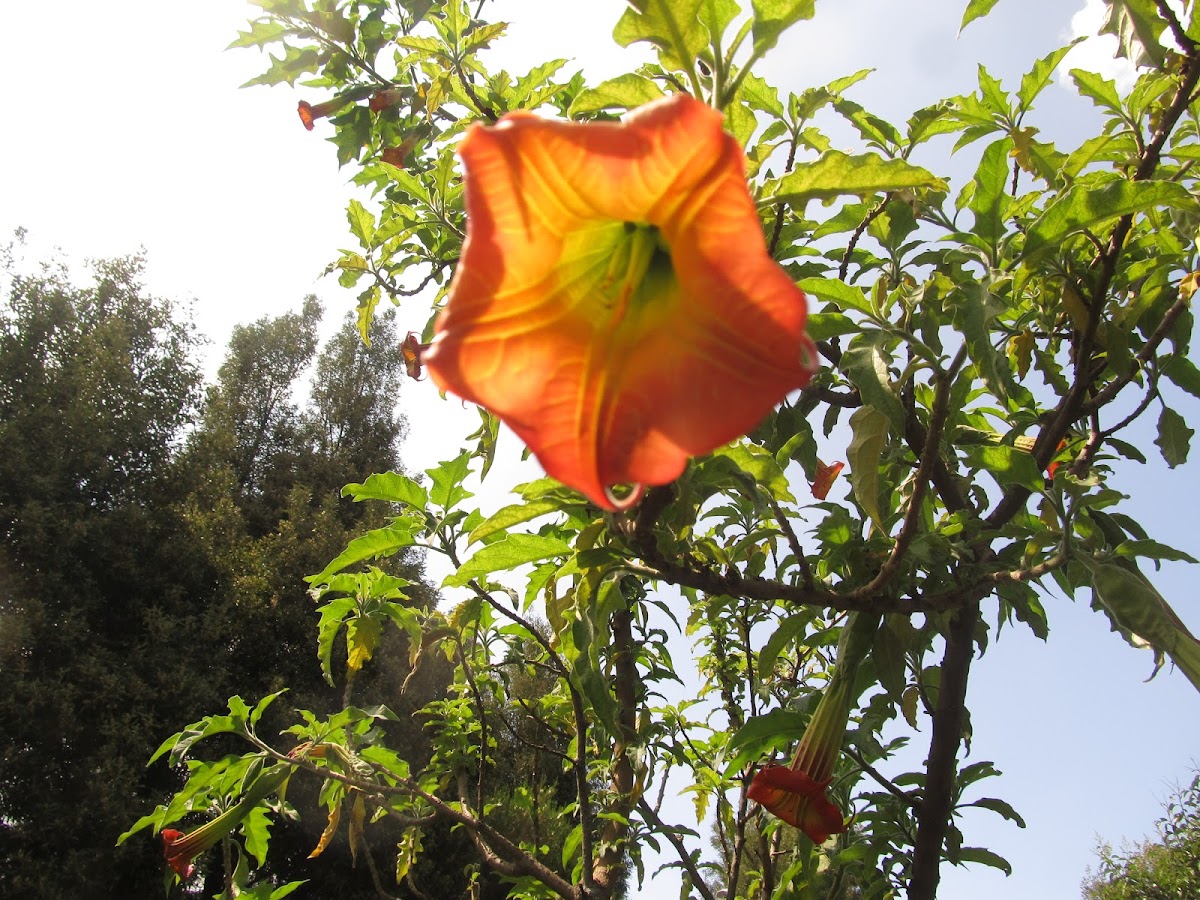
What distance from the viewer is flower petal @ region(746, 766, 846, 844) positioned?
4.91ft

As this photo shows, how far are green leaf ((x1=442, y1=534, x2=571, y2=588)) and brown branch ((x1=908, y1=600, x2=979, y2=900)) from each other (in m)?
1.11

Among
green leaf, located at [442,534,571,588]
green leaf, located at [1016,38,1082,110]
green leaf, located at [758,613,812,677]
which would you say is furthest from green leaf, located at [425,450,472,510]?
green leaf, located at [1016,38,1082,110]

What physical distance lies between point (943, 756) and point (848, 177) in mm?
1576

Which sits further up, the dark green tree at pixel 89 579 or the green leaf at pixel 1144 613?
the dark green tree at pixel 89 579

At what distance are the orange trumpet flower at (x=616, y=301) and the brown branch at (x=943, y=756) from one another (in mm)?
1469

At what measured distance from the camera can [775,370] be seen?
25.2 inches

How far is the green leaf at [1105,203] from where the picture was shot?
1158 mm

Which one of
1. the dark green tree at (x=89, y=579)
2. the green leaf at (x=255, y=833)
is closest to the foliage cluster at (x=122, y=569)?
the dark green tree at (x=89, y=579)

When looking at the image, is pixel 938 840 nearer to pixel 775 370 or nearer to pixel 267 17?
pixel 775 370

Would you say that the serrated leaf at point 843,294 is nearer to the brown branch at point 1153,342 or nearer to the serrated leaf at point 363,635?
the brown branch at point 1153,342

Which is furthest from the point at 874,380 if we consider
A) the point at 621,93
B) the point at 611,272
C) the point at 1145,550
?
the point at 1145,550

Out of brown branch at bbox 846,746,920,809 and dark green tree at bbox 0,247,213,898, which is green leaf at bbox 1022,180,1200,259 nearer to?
brown branch at bbox 846,746,920,809

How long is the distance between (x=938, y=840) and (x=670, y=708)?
1.88 meters

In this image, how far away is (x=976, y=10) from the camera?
1360mm
